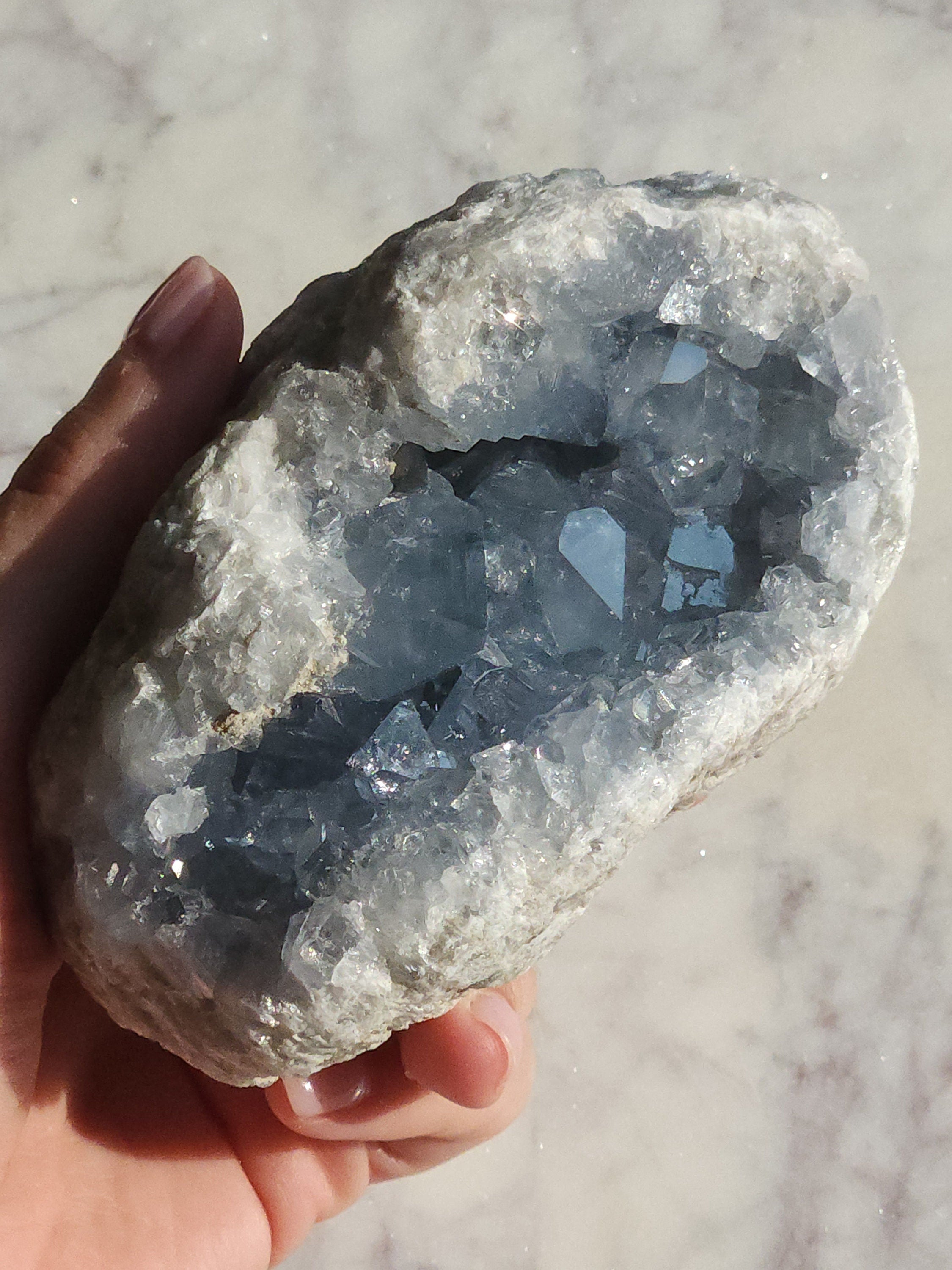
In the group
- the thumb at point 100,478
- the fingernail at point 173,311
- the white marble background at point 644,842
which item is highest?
the fingernail at point 173,311

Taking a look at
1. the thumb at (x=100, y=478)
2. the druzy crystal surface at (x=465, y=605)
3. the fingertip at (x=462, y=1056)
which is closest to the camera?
the druzy crystal surface at (x=465, y=605)

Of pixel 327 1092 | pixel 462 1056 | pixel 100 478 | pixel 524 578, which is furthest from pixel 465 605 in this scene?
pixel 327 1092

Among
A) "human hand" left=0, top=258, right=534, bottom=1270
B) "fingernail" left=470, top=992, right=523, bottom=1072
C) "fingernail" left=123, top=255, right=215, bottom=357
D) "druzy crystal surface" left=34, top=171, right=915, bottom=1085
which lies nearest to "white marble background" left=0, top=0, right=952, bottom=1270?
"human hand" left=0, top=258, right=534, bottom=1270

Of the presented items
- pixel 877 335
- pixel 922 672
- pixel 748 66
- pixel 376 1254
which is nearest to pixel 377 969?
pixel 877 335

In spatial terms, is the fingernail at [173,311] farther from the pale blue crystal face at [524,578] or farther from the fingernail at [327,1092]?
the fingernail at [327,1092]

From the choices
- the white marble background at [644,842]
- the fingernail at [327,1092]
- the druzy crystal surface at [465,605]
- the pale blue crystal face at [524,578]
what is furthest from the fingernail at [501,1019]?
the white marble background at [644,842]

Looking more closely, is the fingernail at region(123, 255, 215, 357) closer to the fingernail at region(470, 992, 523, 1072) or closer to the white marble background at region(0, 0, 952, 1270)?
Result: the fingernail at region(470, 992, 523, 1072)

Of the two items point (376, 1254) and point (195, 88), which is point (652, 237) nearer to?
point (195, 88)

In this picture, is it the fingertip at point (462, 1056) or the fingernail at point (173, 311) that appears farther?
the fingertip at point (462, 1056)
